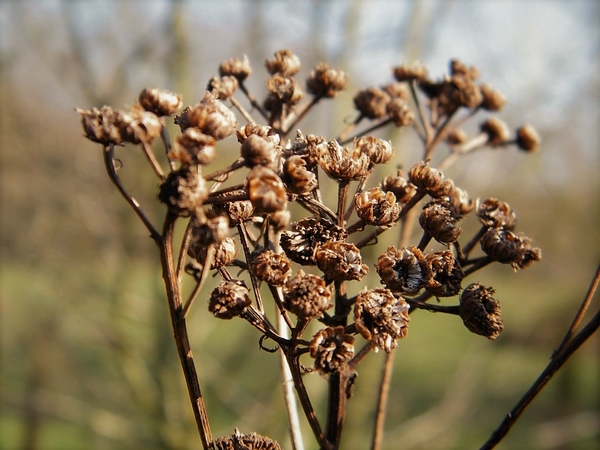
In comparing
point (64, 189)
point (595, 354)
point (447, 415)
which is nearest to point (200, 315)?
point (64, 189)

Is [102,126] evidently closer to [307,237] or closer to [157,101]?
A: [157,101]

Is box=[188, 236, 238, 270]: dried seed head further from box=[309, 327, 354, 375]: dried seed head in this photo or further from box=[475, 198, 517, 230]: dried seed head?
box=[475, 198, 517, 230]: dried seed head

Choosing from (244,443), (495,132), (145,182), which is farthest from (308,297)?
(145,182)

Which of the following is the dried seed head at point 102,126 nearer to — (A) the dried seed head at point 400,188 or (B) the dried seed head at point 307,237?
(B) the dried seed head at point 307,237

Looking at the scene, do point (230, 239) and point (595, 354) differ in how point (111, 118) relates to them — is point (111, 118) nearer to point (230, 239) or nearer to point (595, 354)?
point (230, 239)

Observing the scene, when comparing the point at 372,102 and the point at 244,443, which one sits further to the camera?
the point at 372,102

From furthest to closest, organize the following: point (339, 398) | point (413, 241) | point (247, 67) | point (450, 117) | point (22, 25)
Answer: point (22, 25) → point (413, 241) → point (450, 117) → point (247, 67) → point (339, 398)
